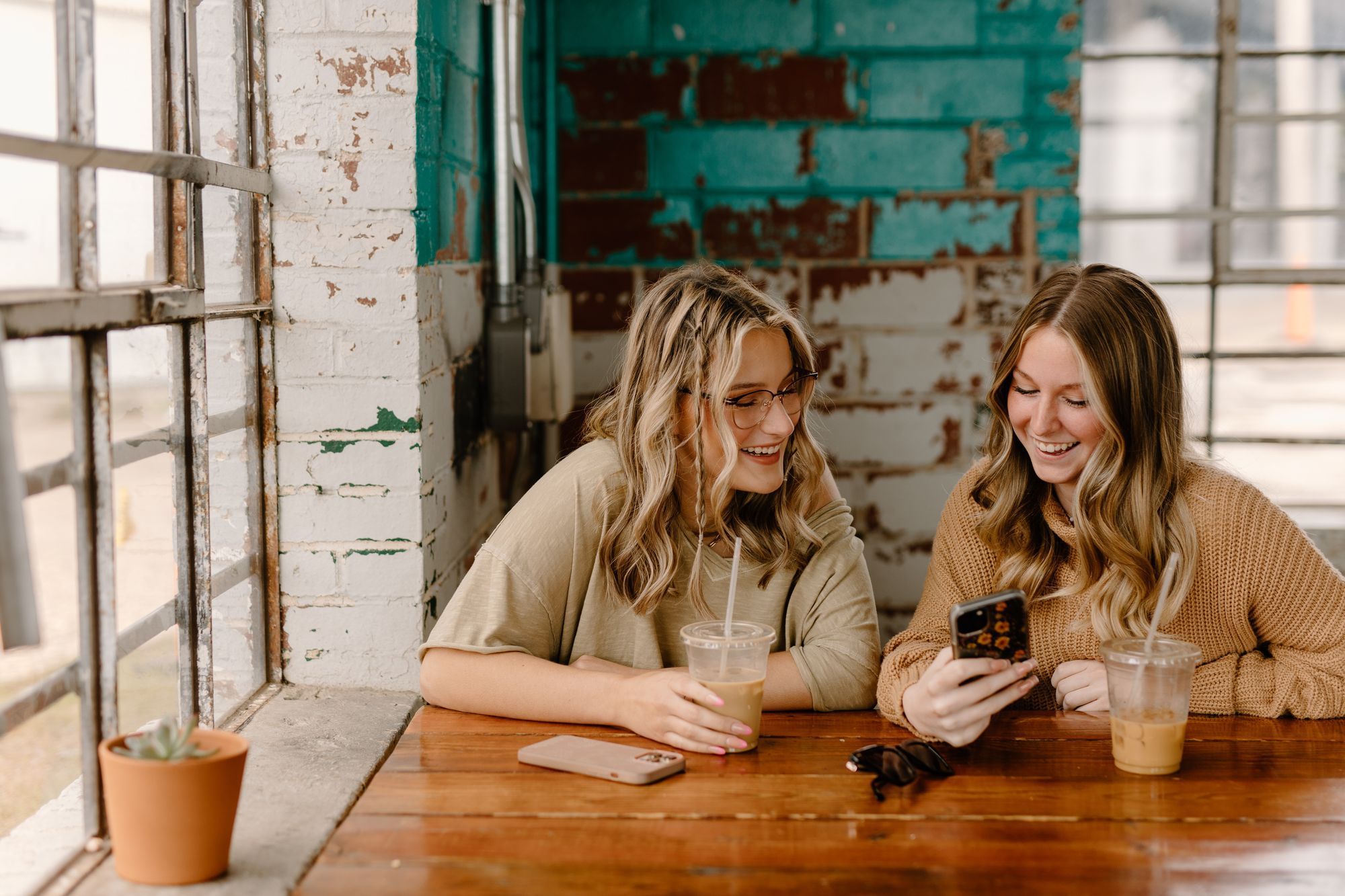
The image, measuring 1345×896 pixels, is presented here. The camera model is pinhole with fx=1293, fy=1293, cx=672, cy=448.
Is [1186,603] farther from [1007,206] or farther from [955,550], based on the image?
[1007,206]

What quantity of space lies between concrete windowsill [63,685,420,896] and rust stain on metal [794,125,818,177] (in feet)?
5.06

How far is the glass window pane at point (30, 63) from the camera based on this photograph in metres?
1.21

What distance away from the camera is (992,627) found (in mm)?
1415

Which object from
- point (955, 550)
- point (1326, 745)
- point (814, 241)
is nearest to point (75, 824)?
point (955, 550)

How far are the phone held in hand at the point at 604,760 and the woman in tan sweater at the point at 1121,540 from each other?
0.35m

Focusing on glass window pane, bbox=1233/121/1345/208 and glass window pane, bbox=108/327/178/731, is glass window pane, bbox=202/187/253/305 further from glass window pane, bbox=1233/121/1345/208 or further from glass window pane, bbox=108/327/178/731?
glass window pane, bbox=1233/121/1345/208

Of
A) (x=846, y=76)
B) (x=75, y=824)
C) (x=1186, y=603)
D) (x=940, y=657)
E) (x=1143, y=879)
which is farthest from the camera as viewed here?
(x=846, y=76)

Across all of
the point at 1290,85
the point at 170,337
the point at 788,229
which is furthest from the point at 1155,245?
the point at 170,337

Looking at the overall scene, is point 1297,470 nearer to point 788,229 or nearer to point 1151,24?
point 1151,24

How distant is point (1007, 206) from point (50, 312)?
2.19 meters

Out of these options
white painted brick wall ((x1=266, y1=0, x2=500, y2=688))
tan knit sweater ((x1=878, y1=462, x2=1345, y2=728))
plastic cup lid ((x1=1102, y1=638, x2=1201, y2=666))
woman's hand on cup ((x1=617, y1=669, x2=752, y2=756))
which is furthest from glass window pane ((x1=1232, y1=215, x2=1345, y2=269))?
woman's hand on cup ((x1=617, y1=669, x2=752, y2=756))

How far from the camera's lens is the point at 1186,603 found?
1.75m

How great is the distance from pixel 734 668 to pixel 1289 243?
91.2 inches

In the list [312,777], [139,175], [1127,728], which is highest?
[139,175]
